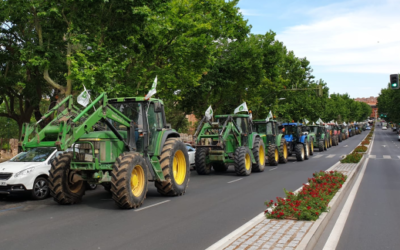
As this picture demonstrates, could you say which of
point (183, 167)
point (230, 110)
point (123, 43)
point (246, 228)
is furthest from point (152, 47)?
point (230, 110)

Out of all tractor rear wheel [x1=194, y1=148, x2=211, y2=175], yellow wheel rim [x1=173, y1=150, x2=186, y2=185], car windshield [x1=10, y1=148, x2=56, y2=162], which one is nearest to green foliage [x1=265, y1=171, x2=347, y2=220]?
yellow wheel rim [x1=173, y1=150, x2=186, y2=185]

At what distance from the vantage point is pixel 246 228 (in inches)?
266

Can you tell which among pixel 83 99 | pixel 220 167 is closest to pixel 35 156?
pixel 83 99

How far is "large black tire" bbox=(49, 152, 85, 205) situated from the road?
0.85 feet

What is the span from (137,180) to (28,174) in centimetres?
345

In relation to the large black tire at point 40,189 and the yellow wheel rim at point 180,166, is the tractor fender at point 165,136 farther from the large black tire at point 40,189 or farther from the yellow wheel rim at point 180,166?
the large black tire at point 40,189

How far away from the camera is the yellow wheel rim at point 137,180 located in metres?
9.77

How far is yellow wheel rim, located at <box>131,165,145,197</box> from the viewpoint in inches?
385

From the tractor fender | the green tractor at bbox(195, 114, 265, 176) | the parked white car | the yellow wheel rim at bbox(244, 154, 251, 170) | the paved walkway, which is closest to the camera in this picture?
the paved walkway

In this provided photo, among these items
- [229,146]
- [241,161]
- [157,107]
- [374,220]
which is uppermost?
[157,107]

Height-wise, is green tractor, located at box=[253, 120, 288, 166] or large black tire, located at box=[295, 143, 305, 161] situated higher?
green tractor, located at box=[253, 120, 288, 166]

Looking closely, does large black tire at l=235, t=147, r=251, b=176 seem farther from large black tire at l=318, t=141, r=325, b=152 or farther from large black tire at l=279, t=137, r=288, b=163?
large black tire at l=318, t=141, r=325, b=152

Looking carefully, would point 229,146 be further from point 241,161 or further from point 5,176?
point 5,176

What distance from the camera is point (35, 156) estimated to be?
12.1m
